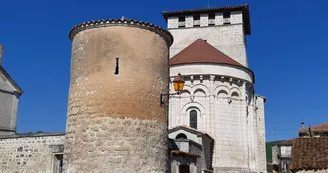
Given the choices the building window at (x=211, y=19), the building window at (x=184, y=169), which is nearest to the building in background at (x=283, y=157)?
the building window at (x=211, y=19)

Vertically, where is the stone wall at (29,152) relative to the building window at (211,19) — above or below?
below

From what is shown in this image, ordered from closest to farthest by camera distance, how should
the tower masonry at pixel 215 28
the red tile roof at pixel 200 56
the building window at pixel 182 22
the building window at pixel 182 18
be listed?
the red tile roof at pixel 200 56 < the tower masonry at pixel 215 28 < the building window at pixel 182 22 < the building window at pixel 182 18

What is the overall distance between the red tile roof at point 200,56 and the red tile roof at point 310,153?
644 inches

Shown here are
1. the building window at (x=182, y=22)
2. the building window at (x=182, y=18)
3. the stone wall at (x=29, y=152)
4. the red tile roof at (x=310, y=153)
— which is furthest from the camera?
the building window at (x=182, y=18)

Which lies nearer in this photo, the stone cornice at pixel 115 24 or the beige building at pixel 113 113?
the beige building at pixel 113 113

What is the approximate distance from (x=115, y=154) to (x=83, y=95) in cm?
200

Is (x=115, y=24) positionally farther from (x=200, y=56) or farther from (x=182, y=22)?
(x=182, y=22)

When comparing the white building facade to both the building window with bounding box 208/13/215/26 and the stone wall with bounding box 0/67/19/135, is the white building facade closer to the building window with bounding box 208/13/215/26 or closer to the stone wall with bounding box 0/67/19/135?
the building window with bounding box 208/13/215/26

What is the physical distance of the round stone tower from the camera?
1078 centimetres

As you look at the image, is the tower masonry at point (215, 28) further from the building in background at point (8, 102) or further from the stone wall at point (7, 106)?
the stone wall at point (7, 106)

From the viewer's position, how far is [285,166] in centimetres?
3441

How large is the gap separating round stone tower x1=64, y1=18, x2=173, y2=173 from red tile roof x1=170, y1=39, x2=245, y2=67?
51.2 ft

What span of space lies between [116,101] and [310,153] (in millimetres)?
5533

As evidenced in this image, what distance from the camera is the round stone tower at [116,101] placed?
10781 mm
